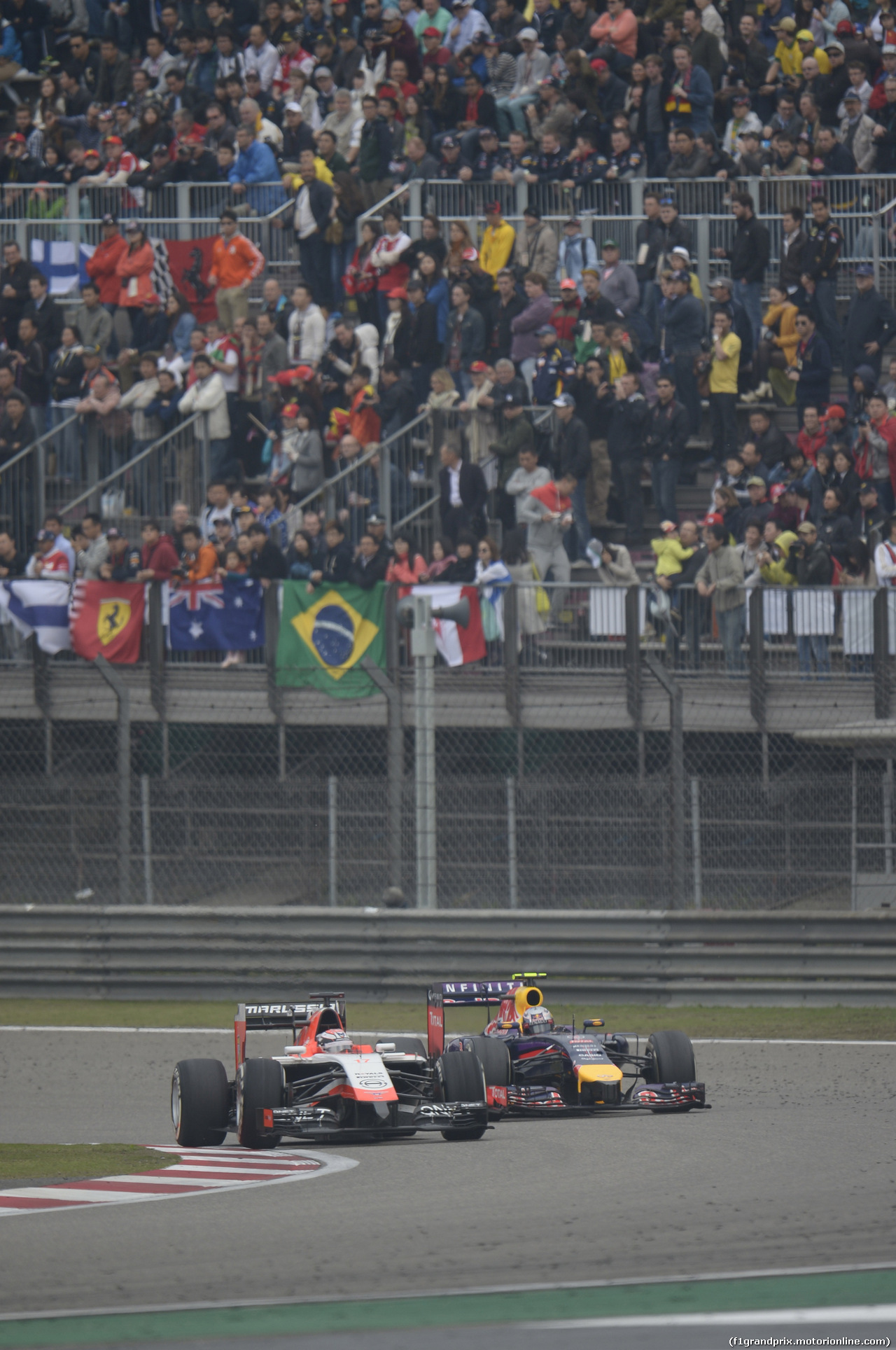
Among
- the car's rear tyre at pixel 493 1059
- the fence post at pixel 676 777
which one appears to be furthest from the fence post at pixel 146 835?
the car's rear tyre at pixel 493 1059

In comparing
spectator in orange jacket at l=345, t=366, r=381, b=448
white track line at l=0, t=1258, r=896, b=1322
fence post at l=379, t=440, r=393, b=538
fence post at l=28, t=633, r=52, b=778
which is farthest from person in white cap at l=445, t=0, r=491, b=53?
white track line at l=0, t=1258, r=896, b=1322

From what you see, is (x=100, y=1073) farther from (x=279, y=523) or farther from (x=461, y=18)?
(x=461, y=18)

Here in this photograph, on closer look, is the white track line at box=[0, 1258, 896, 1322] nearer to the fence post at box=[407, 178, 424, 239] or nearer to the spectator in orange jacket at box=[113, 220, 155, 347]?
the fence post at box=[407, 178, 424, 239]

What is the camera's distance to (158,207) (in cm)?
2238

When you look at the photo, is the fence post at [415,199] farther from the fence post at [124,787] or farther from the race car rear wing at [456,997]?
the race car rear wing at [456,997]

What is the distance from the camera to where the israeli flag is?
667 inches

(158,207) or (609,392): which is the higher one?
(158,207)

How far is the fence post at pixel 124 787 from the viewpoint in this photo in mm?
14486

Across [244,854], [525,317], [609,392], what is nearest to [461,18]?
[525,317]

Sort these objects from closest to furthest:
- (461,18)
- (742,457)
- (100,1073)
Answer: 1. (100,1073)
2. (742,457)
3. (461,18)

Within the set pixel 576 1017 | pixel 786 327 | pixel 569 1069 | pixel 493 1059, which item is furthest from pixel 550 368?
pixel 493 1059

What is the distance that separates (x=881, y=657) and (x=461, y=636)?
3.18 meters

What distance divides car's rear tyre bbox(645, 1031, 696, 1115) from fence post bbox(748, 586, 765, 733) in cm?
408

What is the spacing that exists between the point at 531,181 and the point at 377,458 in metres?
3.78
